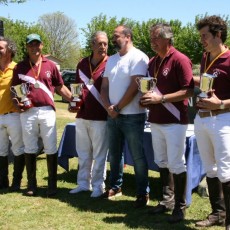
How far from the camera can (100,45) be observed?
4984mm

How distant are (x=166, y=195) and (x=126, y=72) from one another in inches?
58.2

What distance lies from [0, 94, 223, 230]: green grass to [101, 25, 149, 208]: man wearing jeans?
38 centimetres

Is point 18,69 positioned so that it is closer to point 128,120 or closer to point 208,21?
point 128,120

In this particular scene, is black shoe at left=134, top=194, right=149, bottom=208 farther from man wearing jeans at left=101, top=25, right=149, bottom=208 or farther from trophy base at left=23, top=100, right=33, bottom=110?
trophy base at left=23, top=100, right=33, bottom=110

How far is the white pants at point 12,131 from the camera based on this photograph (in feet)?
17.5

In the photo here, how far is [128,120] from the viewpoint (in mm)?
4672

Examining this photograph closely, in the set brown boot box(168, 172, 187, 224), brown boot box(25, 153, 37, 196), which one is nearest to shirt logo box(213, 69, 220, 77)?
brown boot box(168, 172, 187, 224)

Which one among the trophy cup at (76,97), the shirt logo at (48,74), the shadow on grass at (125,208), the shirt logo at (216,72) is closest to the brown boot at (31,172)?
the shadow on grass at (125,208)

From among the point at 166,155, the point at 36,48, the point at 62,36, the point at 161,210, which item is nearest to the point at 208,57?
the point at 166,155

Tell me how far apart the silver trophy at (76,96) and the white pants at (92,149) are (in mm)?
201

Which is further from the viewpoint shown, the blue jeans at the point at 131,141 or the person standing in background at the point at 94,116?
the person standing in background at the point at 94,116

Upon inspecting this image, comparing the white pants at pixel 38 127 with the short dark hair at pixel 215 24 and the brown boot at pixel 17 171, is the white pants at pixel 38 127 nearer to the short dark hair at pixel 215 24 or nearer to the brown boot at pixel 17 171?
the brown boot at pixel 17 171

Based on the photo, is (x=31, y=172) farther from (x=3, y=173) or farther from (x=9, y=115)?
(x=9, y=115)

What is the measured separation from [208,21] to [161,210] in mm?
2138
